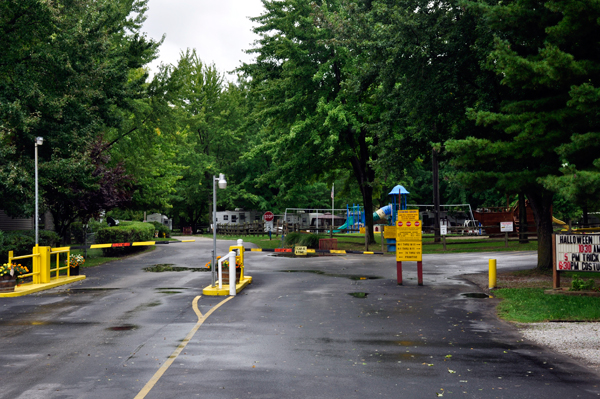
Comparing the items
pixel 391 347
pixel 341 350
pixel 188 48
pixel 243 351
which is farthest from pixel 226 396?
pixel 188 48

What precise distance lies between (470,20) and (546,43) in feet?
16.7

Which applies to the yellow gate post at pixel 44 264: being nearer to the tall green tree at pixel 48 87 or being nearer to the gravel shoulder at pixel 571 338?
the tall green tree at pixel 48 87

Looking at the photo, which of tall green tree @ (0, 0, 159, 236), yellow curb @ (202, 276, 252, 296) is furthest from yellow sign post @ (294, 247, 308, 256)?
yellow curb @ (202, 276, 252, 296)

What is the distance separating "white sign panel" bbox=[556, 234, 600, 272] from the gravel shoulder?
3.36 metres

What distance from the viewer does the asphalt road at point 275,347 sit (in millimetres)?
6926

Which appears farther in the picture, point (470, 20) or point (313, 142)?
point (313, 142)

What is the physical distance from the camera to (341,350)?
8977mm

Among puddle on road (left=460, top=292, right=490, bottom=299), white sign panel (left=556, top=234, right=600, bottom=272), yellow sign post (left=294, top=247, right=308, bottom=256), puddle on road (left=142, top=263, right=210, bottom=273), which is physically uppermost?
white sign panel (left=556, top=234, right=600, bottom=272)

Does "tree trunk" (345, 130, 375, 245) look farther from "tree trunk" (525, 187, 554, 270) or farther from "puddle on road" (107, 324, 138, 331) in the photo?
"puddle on road" (107, 324, 138, 331)

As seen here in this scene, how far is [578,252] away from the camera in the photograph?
46.8 feet

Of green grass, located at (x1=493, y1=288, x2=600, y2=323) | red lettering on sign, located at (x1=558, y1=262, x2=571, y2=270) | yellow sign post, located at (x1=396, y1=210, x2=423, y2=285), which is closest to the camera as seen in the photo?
green grass, located at (x1=493, y1=288, x2=600, y2=323)

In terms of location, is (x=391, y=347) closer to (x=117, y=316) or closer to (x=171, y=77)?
(x=117, y=316)

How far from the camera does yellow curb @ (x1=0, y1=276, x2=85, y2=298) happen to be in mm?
16469

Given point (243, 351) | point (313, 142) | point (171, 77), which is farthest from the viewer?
point (171, 77)
